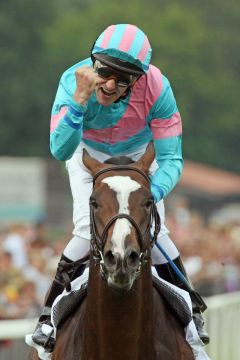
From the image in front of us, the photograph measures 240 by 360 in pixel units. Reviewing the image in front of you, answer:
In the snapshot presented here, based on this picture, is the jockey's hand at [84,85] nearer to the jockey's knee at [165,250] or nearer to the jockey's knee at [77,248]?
the jockey's knee at [77,248]

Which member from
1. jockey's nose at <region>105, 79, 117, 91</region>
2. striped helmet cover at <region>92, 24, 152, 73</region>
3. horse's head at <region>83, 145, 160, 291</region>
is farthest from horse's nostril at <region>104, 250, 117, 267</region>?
striped helmet cover at <region>92, 24, 152, 73</region>

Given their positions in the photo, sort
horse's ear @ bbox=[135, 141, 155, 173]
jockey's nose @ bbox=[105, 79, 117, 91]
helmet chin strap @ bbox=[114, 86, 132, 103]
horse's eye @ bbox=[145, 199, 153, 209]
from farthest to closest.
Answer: helmet chin strap @ bbox=[114, 86, 132, 103], jockey's nose @ bbox=[105, 79, 117, 91], horse's ear @ bbox=[135, 141, 155, 173], horse's eye @ bbox=[145, 199, 153, 209]

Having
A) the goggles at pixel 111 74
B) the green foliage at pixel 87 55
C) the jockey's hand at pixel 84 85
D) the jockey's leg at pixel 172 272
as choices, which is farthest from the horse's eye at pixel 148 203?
the green foliage at pixel 87 55

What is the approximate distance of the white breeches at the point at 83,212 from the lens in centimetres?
780

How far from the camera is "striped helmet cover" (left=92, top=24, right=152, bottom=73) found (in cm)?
738

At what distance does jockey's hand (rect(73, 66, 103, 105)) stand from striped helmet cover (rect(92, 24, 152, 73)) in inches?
7.6

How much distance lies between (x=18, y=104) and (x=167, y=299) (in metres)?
48.9

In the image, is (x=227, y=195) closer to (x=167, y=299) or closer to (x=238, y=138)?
(x=238, y=138)

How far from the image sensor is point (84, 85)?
286 inches

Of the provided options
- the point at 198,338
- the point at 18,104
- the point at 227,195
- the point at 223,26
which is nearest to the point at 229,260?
the point at 198,338

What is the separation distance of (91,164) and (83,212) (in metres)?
0.68

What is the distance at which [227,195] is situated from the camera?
126 feet

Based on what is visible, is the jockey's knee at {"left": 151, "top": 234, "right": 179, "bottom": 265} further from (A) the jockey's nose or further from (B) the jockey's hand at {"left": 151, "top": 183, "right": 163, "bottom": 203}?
(A) the jockey's nose

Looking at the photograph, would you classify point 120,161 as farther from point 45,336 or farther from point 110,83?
point 45,336
